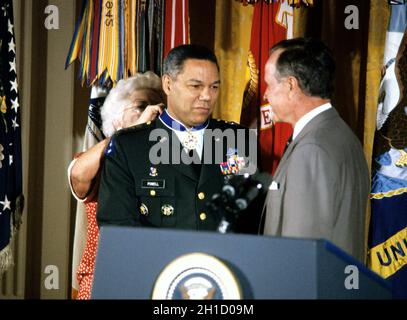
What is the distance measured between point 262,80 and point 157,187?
4.18 feet

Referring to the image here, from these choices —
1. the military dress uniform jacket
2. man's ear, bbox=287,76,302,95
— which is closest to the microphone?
man's ear, bbox=287,76,302,95

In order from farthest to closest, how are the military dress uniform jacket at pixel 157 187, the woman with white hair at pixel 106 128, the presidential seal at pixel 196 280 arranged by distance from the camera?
the woman with white hair at pixel 106 128 < the military dress uniform jacket at pixel 157 187 < the presidential seal at pixel 196 280

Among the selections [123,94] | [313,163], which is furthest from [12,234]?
[313,163]

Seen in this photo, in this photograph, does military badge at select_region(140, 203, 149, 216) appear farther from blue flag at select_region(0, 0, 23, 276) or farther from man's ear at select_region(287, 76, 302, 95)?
blue flag at select_region(0, 0, 23, 276)

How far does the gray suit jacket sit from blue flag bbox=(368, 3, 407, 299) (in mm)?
1299

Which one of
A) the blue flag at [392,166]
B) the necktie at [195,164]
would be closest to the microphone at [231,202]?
the necktie at [195,164]

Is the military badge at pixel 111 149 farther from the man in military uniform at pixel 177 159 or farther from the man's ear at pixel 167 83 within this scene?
the man's ear at pixel 167 83

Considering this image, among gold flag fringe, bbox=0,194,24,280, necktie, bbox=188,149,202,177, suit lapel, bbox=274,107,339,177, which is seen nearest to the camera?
suit lapel, bbox=274,107,339,177

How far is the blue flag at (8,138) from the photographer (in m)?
3.55

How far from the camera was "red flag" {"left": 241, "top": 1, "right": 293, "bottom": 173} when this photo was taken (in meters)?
3.55

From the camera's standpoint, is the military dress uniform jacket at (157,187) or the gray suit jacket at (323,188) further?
the military dress uniform jacket at (157,187)

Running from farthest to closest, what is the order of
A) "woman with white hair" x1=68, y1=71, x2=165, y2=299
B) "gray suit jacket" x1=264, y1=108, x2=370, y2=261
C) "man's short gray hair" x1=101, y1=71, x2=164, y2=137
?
"man's short gray hair" x1=101, y1=71, x2=164, y2=137, "woman with white hair" x1=68, y1=71, x2=165, y2=299, "gray suit jacket" x1=264, y1=108, x2=370, y2=261

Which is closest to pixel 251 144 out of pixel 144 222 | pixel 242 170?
pixel 242 170

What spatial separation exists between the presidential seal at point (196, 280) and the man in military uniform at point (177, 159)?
44.1 inches
